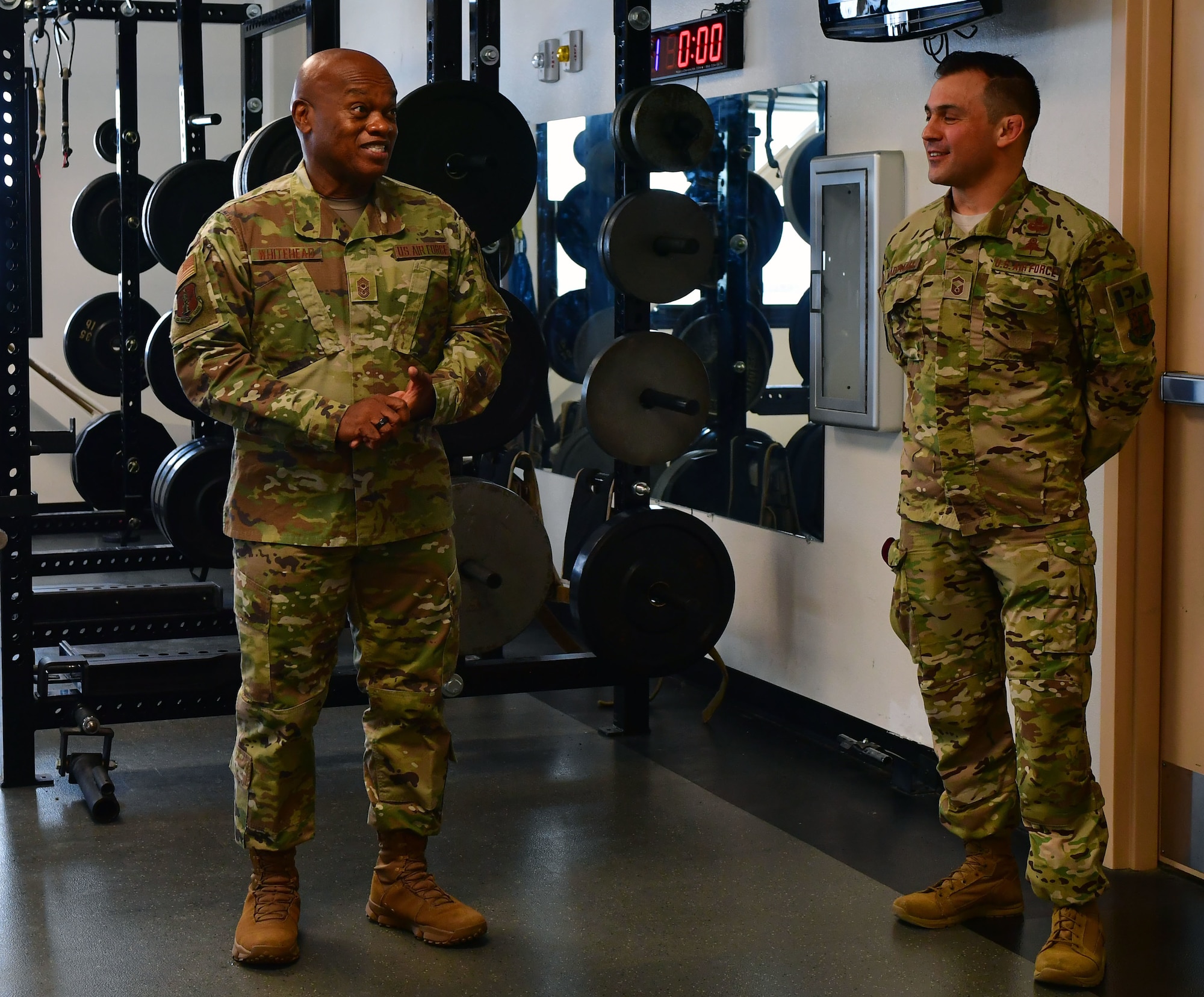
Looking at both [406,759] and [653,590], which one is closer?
[406,759]

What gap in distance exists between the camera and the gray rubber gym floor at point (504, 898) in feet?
9.07

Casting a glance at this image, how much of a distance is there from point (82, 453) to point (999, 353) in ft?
15.9

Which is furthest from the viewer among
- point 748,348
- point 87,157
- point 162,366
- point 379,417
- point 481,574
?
point 87,157

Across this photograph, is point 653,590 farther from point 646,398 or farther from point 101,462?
point 101,462

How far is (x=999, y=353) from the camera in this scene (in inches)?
109

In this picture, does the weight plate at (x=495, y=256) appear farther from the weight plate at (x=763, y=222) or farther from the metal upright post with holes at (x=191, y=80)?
the metal upright post with holes at (x=191, y=80)

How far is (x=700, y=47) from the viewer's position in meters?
4.67

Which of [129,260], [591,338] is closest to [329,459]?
[591,338]

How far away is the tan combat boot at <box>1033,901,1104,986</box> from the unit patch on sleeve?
202 cm

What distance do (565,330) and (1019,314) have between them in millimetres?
3208

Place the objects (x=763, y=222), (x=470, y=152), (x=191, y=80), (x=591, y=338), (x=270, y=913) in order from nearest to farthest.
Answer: (x=270, y=913)
(x=470, y=152)
(x=763, y=222)
(x=191, y=80)
(x=591, y=338)

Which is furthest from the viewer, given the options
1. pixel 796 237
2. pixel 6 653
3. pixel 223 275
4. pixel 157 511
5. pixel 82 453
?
pixel 82 453

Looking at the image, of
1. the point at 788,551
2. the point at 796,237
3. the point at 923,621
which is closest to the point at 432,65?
the point at 796,237

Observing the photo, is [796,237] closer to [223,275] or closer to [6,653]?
[223,275]
